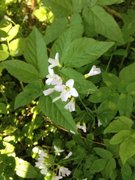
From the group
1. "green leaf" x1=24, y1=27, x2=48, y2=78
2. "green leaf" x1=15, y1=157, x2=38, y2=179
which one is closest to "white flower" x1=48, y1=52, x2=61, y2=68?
"green leaf" x1=24, y1=27, x2=48, y2=78

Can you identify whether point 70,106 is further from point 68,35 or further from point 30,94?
point 68,35

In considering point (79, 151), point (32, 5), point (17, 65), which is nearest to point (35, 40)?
point (17, 65)

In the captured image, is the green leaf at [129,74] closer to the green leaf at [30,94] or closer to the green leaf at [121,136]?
the green leaf at [121,136]

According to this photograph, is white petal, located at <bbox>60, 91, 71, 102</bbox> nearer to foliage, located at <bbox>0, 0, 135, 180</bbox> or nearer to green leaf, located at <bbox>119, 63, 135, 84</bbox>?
foliage, located at <bbox>0, 0, 135, 180</bbox>

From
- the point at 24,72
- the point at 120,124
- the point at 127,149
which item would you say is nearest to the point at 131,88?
the point at 120,124

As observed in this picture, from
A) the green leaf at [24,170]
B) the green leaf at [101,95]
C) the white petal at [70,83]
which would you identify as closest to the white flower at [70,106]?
the white petal at [70,83]

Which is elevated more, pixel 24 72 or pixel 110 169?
pixel 24 72

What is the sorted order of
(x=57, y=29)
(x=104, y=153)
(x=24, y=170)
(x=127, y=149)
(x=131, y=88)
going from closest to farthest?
(x=127, y=149), (x=131, y=88), (x=57, y=29), (x=104, y=153), (x=24, y=170)

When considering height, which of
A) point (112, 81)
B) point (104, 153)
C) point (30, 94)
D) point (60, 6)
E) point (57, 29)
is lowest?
point (104, 153)

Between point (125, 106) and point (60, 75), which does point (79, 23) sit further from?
point (125, 106)
